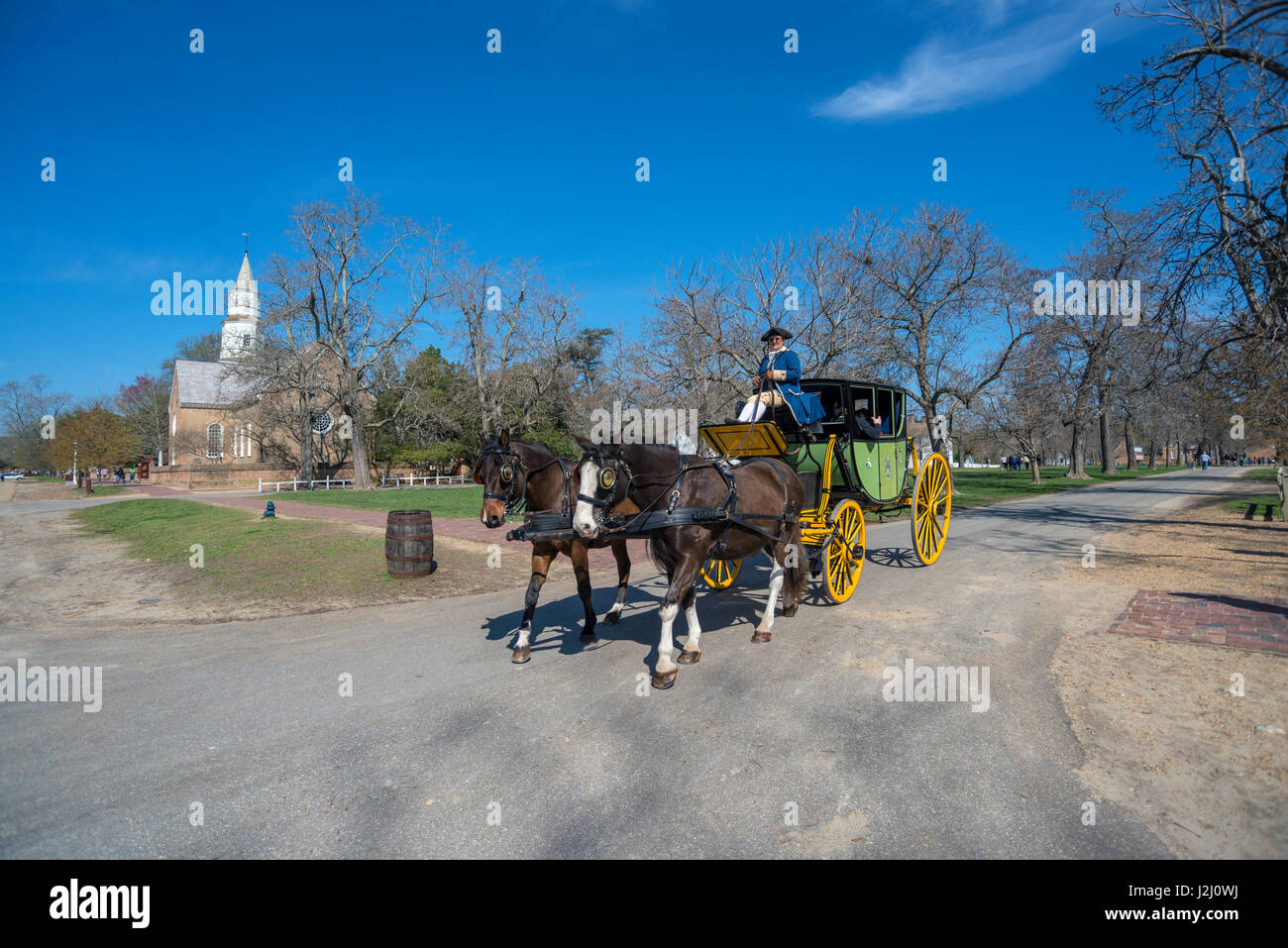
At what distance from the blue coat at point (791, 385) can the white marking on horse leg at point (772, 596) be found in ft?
6.38

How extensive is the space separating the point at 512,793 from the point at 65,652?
6.19 meters

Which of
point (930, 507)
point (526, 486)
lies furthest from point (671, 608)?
point (930, 507)

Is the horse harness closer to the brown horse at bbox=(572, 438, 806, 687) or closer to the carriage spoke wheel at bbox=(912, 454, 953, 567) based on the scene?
the brown horse at bbox=(572, 438, 806, 687)

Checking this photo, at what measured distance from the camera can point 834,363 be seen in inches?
842

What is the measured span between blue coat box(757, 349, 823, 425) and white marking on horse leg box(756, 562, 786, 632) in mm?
1944

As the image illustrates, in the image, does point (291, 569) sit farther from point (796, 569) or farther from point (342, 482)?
point (342, 482)

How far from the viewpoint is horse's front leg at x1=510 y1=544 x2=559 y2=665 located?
581 cm

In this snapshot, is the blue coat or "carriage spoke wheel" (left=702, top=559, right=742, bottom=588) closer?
the blue coat

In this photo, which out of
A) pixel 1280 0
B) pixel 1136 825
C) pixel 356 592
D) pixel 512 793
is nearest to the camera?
pixel 1136 825
